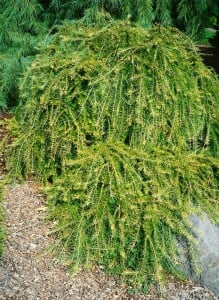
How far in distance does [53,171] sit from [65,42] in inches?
36.1

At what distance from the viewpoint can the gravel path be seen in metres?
2.59

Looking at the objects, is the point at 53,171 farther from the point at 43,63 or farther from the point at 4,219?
the point at 43,63

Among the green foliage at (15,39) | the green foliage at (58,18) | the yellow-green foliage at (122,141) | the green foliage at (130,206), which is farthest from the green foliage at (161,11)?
the green foliage at (130,206)

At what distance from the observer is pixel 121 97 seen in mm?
2979

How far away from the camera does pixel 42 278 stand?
2672mm

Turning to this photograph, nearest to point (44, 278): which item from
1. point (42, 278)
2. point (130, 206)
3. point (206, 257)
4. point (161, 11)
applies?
point (42, 278)

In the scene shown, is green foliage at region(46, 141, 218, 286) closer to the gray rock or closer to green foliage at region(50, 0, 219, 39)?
the gray rock

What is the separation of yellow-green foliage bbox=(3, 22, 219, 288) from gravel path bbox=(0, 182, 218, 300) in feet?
0.36

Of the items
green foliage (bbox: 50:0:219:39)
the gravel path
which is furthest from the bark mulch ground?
green foliage (bbox: 50:0:219:39)

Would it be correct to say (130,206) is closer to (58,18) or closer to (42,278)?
(42,278)

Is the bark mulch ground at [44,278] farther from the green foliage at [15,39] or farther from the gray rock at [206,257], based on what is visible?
the green foliage at [15,39]

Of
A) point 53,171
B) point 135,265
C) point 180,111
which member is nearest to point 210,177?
point 180,111

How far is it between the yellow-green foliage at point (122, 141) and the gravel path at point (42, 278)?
0.11m

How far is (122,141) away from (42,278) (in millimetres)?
1000
